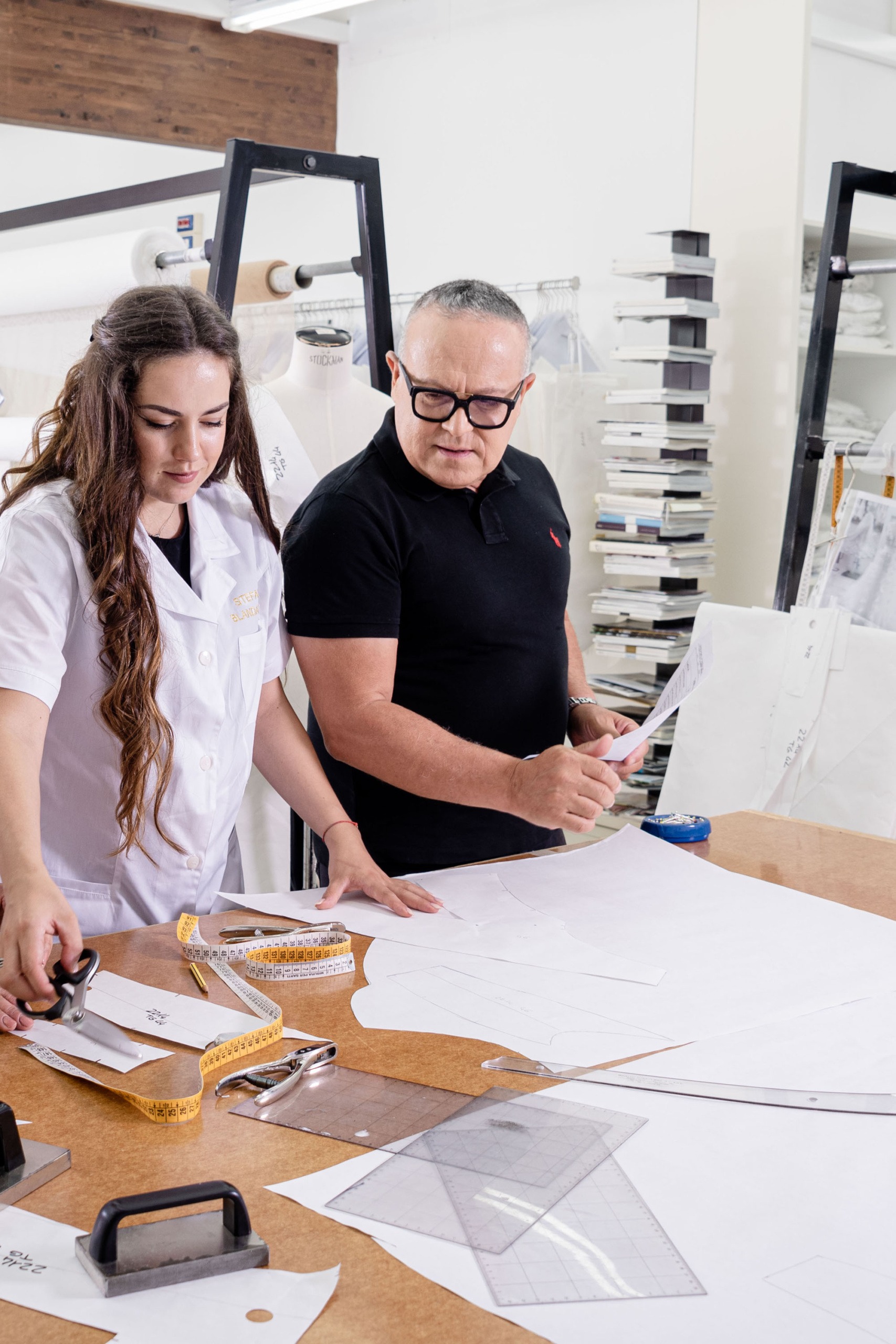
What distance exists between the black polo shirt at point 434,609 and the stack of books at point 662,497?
213 cm

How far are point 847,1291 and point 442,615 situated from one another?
118 centimetres

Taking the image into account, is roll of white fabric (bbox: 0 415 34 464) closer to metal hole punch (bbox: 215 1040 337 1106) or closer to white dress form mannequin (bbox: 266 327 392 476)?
white dress form mannequin (bbox: 266 327 392 476)

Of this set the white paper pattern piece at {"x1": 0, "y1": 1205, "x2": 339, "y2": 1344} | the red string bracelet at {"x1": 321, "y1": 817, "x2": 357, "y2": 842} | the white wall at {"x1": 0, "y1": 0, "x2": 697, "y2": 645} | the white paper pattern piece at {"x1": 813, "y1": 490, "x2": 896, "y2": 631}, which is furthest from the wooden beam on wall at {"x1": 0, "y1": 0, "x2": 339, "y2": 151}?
the white paper pattern piece at {"x1": 0, "y1": 1205, "x2": 339, "y2": 1344}

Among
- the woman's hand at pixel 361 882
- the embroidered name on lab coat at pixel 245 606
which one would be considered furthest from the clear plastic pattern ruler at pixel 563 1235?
the embroidered name on lab coat at pixel 245 606

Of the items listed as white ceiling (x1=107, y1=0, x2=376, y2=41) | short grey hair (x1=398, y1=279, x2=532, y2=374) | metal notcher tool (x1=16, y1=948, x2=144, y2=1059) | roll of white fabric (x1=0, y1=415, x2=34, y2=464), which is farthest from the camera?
white ceiling (x1=107, y1=0, x2=376, y2=41)

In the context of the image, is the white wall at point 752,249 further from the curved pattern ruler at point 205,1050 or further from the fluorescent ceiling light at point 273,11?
the curved pattern ruler at point 205,1050

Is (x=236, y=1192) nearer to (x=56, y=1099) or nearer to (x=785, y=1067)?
(x=56, y=1099)

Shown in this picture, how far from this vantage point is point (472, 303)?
1.79 meters

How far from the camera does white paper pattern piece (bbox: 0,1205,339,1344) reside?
0.78 m

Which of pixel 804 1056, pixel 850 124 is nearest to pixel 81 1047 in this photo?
pixel 804 1056

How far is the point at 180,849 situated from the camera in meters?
1.61

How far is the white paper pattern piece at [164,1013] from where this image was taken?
1.21 metres

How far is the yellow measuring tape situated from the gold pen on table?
17 millimetres

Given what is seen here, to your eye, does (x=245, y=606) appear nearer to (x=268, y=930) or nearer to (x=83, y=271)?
(x=268, y=930)
